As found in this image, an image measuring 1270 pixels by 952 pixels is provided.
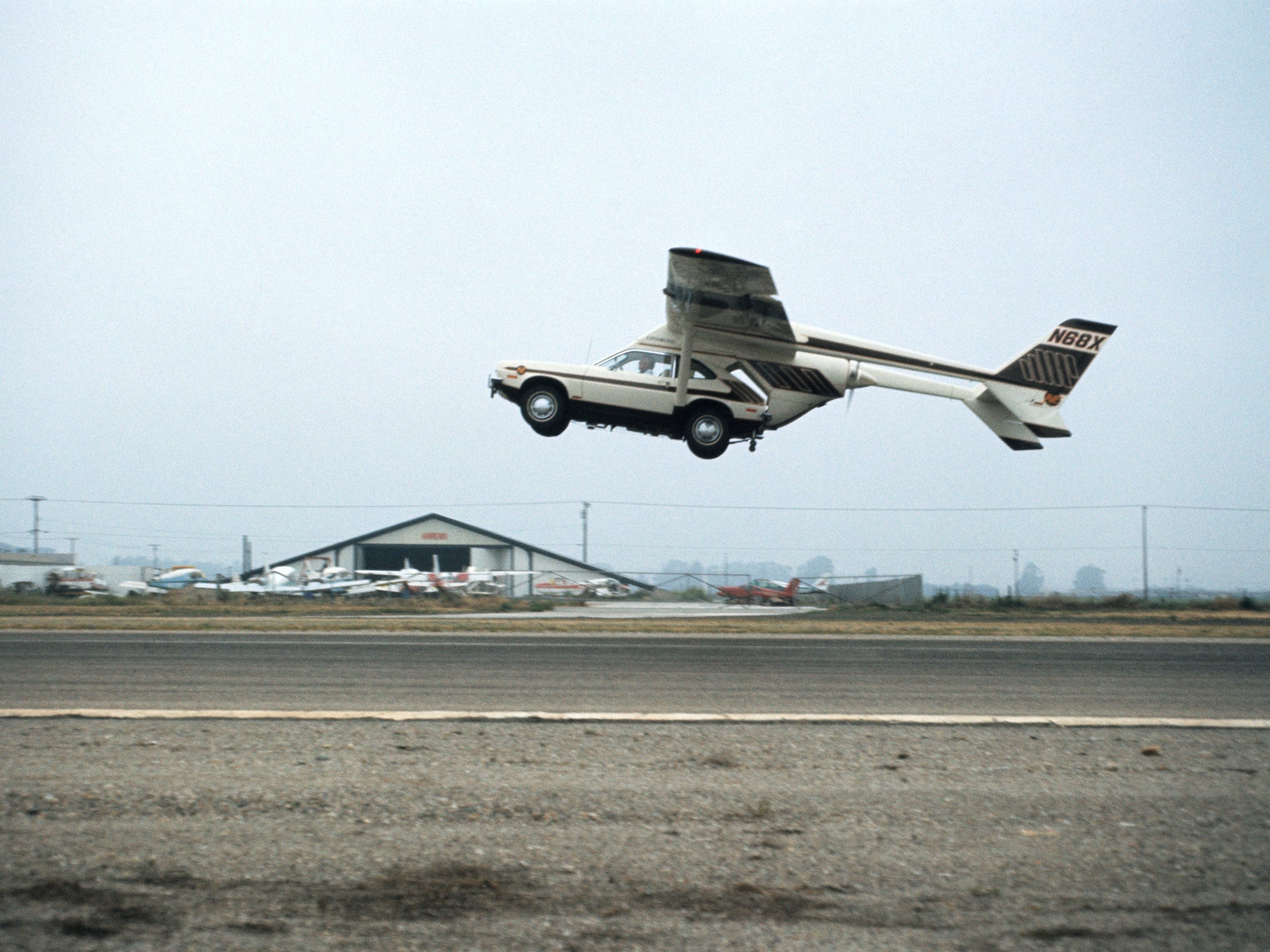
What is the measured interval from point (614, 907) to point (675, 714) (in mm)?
5952

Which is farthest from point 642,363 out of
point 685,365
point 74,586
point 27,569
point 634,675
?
point 27,569

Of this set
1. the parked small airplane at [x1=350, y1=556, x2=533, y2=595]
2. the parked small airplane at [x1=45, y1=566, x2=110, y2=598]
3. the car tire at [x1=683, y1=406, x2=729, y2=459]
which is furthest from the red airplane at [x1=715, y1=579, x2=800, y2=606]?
the car tire at [x1=683, y1=406, x2=729, y2=459]

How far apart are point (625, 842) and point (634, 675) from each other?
27.8ft

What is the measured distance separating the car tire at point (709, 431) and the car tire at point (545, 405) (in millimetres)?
1845

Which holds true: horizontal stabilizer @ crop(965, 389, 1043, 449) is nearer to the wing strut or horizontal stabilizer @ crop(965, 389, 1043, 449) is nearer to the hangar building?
the wing strut

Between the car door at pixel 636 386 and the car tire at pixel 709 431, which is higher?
the car door at pixel 636 386

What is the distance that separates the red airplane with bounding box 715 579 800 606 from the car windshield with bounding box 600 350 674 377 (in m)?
33.7

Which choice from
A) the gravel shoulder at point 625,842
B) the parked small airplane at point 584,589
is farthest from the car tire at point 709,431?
the parked small airplane at point 584,589

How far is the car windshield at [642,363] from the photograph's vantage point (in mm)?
13914

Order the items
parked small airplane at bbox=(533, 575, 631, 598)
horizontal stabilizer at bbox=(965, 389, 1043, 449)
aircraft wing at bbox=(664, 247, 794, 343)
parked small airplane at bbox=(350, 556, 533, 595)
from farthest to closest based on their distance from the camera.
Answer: parked small airplane at bbox=(533, 575, 631, 598), parked small airplane at bbox=(350, 556, 533, 595), horizontal stabilizer at bbox=(965, 389, 1043, 449), aircraft wing at bbox=(664, 247, 794, 343)

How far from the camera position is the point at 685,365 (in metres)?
13.5

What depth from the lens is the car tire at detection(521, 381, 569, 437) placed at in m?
14.0

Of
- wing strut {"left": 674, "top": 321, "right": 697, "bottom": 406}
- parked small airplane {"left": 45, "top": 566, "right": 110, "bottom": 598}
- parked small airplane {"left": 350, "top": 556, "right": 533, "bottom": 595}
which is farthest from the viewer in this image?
parked small airplane {"left": 45, "top": 566, "right": 110, "bottom": 598}

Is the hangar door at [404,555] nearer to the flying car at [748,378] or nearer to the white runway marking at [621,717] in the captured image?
the flying car at [748,378]
